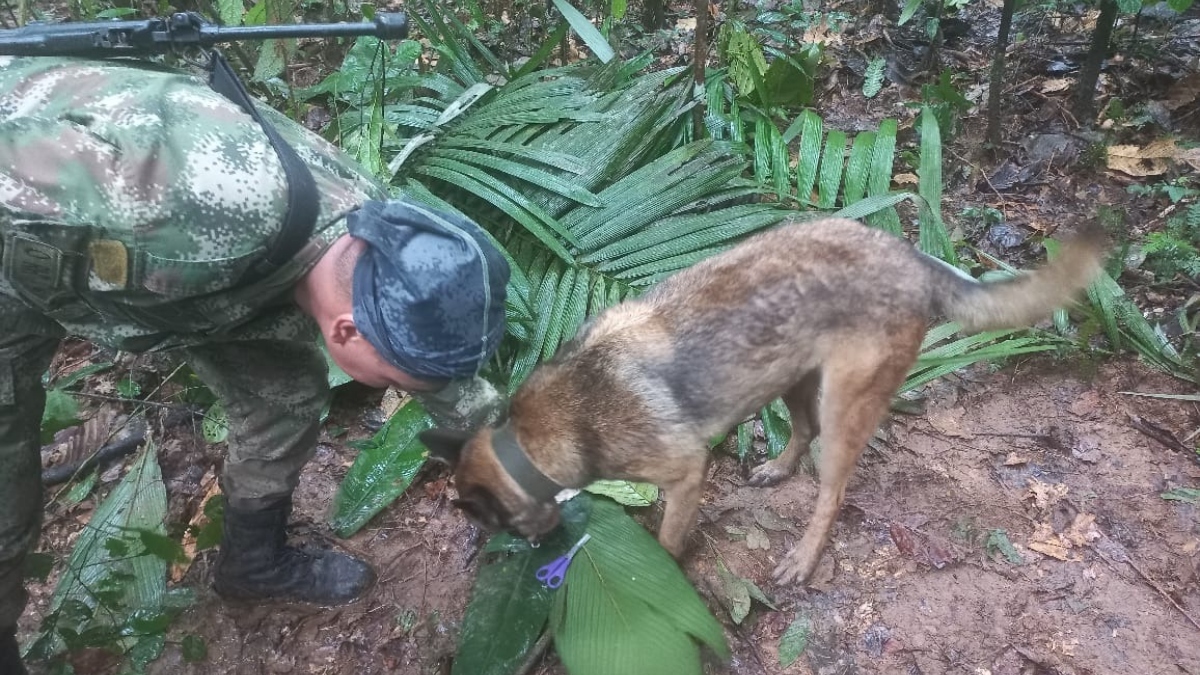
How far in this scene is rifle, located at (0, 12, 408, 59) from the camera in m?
2.11

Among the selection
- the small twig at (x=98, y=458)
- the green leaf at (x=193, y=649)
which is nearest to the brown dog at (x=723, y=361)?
the green leaf at (x=193, y=649)

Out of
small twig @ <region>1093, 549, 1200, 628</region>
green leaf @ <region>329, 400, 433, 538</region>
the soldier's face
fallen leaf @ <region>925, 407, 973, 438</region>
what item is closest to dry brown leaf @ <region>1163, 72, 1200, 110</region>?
fallen leaf @ <region>925, 407, 973, 438</region>

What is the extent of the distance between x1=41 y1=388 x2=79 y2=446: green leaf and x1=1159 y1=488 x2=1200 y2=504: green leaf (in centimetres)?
453

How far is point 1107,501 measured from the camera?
3469 millimetres

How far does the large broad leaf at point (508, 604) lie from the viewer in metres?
2.79

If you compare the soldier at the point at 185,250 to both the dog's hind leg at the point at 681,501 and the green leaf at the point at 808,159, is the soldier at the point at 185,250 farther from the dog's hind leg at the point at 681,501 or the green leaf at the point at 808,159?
the green leaf at the point at 808,159

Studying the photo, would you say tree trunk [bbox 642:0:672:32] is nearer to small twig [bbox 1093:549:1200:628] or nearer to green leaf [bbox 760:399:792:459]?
green leaf [bbox 760:399:792:459]

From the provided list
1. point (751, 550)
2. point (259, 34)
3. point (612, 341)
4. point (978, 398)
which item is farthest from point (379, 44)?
point (978, 398)

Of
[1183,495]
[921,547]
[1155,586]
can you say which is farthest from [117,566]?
[1183,495]

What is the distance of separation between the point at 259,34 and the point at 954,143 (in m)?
4.84

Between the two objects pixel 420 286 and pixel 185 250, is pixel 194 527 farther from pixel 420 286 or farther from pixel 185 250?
pixel 420 286

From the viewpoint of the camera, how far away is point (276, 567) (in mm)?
3123

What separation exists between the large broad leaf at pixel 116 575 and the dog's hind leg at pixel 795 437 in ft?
8.44

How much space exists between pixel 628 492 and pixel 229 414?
1669 millimetres
